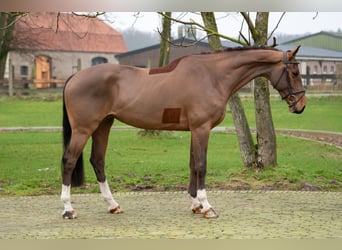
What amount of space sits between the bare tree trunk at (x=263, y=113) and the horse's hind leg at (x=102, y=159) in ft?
9.32

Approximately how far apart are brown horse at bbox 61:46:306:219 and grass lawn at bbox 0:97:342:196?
2.10 m

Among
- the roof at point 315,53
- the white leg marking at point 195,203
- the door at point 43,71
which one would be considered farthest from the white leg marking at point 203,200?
the door at point 43,71

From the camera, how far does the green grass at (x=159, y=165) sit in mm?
8367

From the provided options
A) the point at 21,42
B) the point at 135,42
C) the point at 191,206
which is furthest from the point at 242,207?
the point at 21,42

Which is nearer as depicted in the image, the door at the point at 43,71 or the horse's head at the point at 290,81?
the horse's head at the point at 290,81

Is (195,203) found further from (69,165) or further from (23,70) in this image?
(23,70)

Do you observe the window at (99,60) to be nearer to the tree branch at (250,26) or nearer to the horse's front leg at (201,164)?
the tree branch at (250,26)

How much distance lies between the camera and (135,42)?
10.1 metres

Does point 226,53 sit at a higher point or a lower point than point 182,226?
higher

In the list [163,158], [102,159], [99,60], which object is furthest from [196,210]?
[99,60]

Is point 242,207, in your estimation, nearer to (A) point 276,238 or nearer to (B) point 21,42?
(A) point 276,238

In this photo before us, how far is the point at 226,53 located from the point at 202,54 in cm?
25

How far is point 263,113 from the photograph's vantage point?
8.59 meters

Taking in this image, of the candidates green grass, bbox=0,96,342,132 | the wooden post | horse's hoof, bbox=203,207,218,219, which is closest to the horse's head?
horse's hoof, bbox=203,207,218,219
